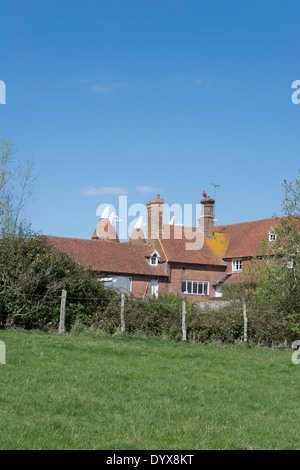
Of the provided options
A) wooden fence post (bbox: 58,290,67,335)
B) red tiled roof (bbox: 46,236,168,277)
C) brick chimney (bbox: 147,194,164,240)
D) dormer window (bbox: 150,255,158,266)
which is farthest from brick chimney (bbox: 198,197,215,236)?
wooden fence post (bbox: 58,290,67,335)

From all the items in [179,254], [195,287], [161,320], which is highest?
[179,254]

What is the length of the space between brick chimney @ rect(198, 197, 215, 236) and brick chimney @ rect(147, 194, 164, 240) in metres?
4.68

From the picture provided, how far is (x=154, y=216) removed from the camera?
57.4m

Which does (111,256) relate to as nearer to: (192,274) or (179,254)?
(179,254)

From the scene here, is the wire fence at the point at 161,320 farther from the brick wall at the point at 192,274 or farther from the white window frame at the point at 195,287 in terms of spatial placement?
the white window frame at the point at 195,287

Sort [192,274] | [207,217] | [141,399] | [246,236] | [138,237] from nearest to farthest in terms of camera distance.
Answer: [141,399] < [192,274] < [246,236] < [207,217] < [138,237]

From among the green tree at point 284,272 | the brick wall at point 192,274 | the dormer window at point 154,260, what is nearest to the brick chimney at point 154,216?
the dormer window at point 154,260

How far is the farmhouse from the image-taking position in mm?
51438

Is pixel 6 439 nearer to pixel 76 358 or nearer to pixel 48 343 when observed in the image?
pixel 76 358

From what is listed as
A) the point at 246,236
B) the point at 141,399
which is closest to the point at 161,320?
the point at 141,399

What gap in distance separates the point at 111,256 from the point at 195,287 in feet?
31.4

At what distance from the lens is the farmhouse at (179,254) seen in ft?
169

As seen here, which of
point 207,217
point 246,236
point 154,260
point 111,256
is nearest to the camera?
point 111,256
